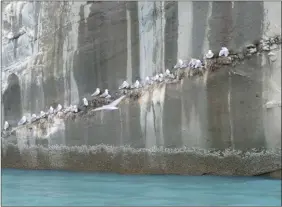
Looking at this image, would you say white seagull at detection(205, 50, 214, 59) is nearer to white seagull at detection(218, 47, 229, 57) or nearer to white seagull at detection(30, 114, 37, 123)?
white seagull at detection(218, 47, 229, 57)

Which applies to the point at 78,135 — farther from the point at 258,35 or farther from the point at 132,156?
the point at 258,35

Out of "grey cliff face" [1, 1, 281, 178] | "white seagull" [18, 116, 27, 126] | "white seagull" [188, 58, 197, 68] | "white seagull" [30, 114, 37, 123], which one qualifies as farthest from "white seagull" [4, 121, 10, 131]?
"white seagull" [188, 58, 197, 68]

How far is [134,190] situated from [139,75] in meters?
1.51

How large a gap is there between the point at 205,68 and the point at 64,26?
1963 millimetres

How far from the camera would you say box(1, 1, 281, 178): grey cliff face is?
5.19 meters

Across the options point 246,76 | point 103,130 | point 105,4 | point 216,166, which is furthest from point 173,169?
point 105,4

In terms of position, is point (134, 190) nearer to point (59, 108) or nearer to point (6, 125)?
point (59, 108)

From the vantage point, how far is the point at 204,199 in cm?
445

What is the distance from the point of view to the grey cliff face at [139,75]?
5191 millimetres

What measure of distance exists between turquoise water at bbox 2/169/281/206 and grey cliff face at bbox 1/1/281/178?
0.83 feet

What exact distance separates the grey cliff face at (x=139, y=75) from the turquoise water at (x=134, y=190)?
0.25 m

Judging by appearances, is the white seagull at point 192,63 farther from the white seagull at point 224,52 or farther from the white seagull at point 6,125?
the white seagull at point 6,125

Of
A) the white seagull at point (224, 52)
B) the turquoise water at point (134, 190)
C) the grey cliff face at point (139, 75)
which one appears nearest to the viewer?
the turquoise water at point (134, 190)

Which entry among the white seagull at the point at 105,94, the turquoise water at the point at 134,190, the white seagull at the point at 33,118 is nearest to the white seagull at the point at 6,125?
the white seagull at the point at 33,118
